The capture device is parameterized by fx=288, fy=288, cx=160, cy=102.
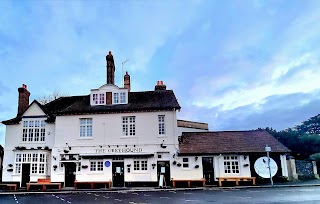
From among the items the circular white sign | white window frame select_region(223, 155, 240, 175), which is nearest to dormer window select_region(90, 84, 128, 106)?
white window frame select_region(223, 155, 240, 175)

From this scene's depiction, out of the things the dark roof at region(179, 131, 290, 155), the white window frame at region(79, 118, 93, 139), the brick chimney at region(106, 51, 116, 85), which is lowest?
the dark roof at region(179, 131, 290, 155)

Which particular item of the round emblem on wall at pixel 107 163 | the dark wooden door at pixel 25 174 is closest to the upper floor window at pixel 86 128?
the round emblem on wall at pixel 107 163

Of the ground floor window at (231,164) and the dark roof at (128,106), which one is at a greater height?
the dark roof at (128,106)

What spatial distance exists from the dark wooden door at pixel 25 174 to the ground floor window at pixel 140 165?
9.10 metres

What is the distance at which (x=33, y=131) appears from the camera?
2505 centimetres

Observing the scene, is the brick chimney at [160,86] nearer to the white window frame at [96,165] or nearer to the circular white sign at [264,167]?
the white window frame at [96,165]

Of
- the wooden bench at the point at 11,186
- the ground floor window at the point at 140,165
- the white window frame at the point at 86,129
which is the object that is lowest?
the wooden bench at the point at 11,186

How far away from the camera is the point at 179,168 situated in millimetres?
22734

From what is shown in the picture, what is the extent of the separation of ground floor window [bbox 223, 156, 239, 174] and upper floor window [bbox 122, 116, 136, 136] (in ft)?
25.5

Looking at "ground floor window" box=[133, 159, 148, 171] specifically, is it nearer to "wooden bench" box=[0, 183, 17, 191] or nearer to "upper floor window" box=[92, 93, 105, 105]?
"upper floor window" box=[92, 93, 105, 105]

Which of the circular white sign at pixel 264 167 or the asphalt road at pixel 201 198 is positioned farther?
the circular white sign at pixel 264 167

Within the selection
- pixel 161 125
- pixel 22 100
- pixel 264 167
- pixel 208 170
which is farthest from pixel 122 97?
pixel 264 167

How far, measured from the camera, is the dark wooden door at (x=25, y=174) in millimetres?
23984

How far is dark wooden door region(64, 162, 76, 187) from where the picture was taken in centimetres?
2358
